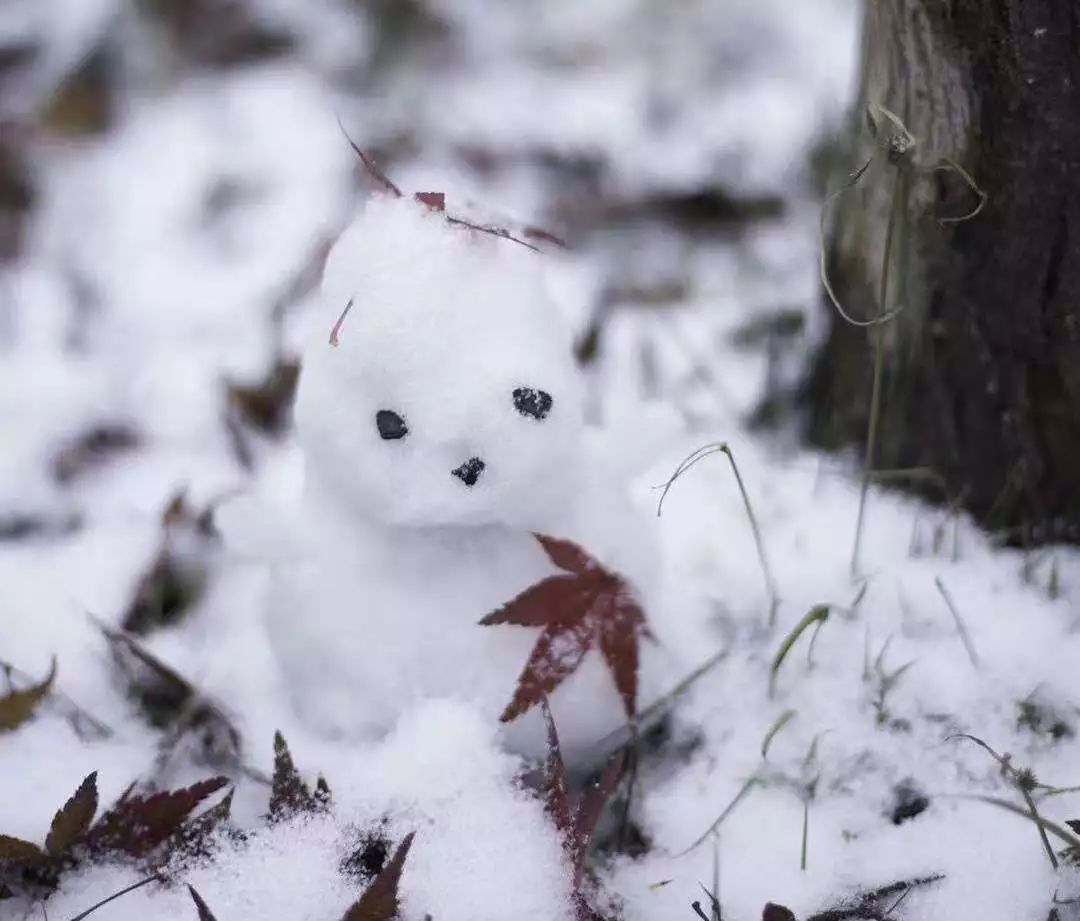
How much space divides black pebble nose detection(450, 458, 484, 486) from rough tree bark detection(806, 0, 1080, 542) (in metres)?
0.61

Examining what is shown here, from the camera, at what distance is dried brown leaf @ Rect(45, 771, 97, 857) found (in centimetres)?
110

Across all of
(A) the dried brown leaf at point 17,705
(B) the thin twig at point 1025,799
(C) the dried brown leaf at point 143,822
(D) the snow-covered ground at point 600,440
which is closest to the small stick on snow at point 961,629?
(D) the snow-covered ground at point 600,440

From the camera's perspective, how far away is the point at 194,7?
3285 mm

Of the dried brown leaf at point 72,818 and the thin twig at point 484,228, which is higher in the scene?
the thin twig at point 484,228

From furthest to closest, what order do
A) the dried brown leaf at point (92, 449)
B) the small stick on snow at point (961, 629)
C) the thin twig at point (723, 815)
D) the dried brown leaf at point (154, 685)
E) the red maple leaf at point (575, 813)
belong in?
1. the dried brown leaf at point (92, 449)
2. the dried brown leaf at point (154, 685)
3. the small stick on snow at point (961, 629)
4. the thin twig at point (723, 815)
5. the red maple leaf at point (575, 813)

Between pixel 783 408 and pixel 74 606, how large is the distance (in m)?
1.24

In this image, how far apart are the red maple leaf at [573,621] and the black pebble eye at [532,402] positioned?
15 centimetres

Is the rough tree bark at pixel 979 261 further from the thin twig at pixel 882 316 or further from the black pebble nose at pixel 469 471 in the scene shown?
the black pebble nose at pixel 469 471

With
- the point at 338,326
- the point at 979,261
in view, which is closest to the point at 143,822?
the point at 338,326

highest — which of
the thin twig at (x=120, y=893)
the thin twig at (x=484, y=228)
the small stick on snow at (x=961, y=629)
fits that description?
the thin twig at (x=484, y=228)

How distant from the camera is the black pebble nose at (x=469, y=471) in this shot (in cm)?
107

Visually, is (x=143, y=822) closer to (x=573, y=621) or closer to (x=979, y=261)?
(x=573, y=621)

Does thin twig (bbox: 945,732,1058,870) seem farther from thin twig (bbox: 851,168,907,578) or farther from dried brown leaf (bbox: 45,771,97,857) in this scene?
dried brown leaf (bbox: 45,771,97,857)

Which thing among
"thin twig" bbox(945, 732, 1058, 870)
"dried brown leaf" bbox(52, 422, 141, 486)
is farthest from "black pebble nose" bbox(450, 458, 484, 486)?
"dried brown leaf" bbox(52, 422, 141, 486)
